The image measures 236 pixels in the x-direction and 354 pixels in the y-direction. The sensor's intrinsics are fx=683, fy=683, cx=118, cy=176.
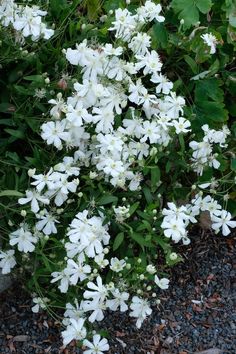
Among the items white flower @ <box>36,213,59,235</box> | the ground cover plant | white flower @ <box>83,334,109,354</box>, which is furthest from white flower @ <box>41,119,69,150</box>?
white flower @ <box>83,334,109,354</box>

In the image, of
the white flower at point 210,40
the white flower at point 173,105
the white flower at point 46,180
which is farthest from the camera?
the white flower at point 210,40

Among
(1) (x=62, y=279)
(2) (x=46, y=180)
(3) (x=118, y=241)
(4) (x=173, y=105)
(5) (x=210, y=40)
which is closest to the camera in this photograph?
(2) (x=46, y=180)

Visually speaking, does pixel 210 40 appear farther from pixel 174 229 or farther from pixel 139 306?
pixel 139 306

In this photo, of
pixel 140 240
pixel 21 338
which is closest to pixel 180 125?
pixel 140 240

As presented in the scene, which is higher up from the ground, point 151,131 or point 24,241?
point 151,131

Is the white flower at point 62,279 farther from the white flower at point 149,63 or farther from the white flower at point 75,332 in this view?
the white flower at point 149,63

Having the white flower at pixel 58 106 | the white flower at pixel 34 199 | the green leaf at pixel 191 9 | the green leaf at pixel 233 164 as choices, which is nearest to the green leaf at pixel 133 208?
the white flower at pixel 34 199
